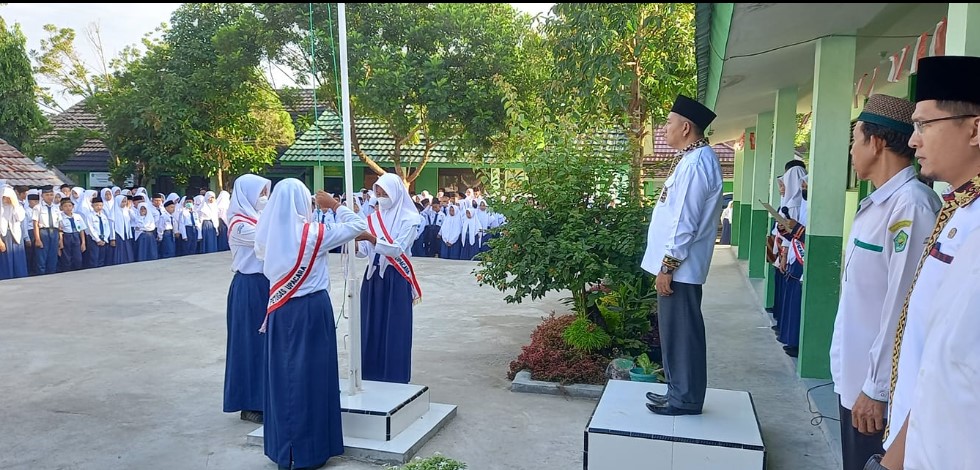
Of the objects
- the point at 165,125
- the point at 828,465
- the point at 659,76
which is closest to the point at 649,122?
the point at 659,76

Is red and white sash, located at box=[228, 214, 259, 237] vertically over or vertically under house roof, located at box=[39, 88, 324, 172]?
under

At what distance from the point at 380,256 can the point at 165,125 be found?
14.2 metres

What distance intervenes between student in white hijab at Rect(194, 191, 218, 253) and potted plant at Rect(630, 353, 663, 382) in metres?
13.5

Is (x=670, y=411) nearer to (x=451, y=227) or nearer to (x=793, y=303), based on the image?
(x=793, y=303)

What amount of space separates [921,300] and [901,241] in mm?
764

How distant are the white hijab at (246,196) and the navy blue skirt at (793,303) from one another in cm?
426

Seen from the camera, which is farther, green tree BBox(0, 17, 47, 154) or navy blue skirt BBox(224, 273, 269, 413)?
green tree BBox(0, 17, 47, 154)

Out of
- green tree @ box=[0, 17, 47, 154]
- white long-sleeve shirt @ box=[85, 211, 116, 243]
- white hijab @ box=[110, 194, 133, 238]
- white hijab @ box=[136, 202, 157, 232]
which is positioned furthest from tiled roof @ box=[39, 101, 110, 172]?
white long-sleeve shirt @ box=[85, 211, 116, 243]

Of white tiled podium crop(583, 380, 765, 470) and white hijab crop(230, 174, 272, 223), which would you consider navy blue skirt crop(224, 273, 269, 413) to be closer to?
white hijab crop(230, 174, 272, 223)

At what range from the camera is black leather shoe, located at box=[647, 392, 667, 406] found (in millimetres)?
3744

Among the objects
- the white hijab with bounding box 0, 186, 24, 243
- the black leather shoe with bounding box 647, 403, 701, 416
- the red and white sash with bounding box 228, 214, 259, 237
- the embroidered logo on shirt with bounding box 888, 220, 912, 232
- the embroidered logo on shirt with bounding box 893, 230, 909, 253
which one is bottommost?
the black leather shoe with bounding box 647, 403, 701, 416

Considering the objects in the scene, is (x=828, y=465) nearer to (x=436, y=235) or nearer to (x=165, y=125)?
(x=436, y=235)

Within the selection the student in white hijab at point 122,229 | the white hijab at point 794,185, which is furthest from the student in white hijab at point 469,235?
the white hijab at point 794,185

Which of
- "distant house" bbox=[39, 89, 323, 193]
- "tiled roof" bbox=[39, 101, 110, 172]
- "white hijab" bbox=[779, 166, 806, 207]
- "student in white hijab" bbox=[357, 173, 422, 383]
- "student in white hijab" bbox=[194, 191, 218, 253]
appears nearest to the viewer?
"student in white hijab" bbox=[357, 173, 422, 383]
